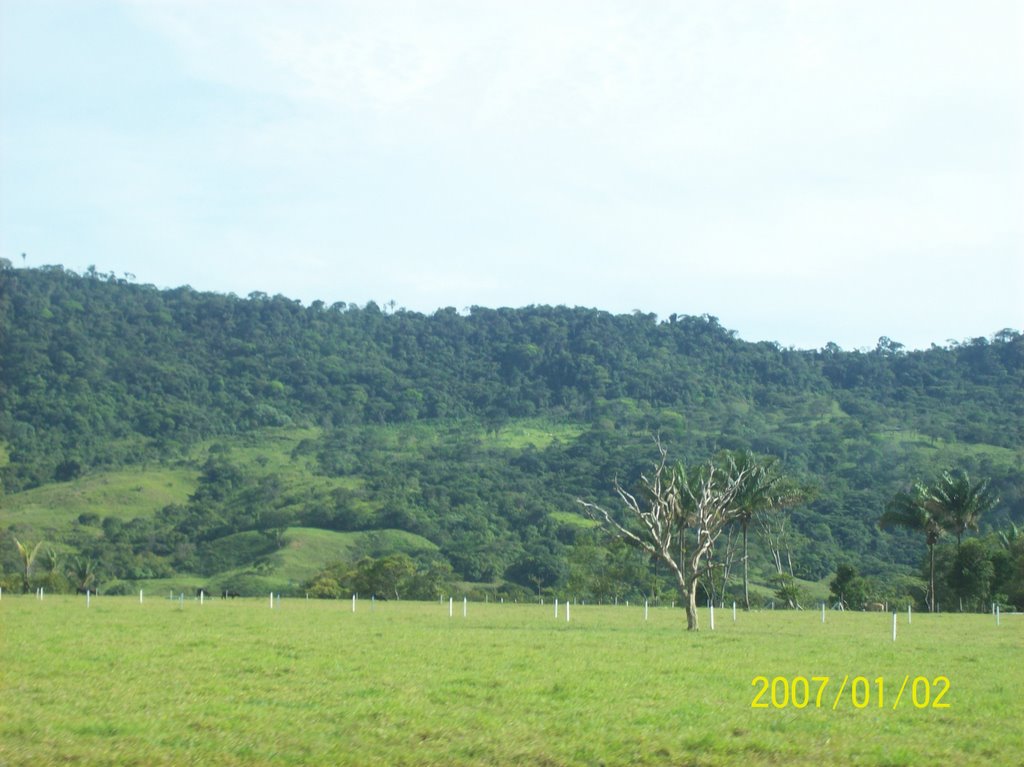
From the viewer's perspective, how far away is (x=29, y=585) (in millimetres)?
70000

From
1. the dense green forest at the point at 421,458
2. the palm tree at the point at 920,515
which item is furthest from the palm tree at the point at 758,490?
the dense green forest at the point at 421,458

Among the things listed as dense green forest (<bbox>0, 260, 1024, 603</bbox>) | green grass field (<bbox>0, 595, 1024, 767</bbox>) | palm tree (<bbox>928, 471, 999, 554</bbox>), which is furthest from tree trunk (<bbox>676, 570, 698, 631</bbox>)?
palm tree (<bbox>928, 471, 999, 554</bbox>)

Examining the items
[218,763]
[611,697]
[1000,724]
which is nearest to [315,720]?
[218,763]

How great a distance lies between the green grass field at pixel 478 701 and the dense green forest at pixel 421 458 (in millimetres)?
42002

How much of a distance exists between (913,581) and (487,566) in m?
36.5

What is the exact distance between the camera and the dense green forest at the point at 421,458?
93.9 metres

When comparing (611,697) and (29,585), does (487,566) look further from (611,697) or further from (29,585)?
(611,697)

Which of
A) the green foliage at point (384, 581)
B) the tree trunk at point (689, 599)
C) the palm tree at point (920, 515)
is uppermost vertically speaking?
the palm tree at point (920, 515)

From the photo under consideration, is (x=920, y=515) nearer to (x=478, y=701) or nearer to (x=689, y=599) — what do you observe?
(x=689, y=599)
